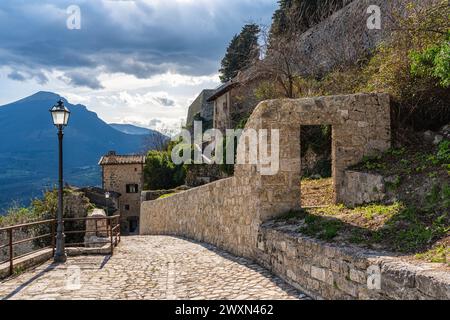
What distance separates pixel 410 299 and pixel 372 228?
2.10 metres

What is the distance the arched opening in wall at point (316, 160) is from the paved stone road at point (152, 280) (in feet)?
11.1

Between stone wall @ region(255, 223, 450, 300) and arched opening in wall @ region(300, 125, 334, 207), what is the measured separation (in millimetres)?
3743

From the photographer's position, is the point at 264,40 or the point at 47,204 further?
the point at 47,204

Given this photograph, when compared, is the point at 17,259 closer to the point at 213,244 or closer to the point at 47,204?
the point at 213,244

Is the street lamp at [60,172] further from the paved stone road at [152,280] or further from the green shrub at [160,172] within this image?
the green shrub at [160,172]

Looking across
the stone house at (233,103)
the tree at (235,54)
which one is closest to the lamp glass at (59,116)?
the stone house at (233,103)

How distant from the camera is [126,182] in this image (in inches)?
1845

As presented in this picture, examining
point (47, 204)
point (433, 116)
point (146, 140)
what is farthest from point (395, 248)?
point (146, 140)

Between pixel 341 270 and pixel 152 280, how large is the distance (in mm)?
3815

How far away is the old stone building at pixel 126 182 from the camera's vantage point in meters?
46.4

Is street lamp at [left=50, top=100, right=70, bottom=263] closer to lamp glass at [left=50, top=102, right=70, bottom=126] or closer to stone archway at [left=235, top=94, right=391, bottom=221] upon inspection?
lamp glass at [left=50, top=102, right=70, bottom=126]

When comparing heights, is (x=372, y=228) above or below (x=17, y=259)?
above

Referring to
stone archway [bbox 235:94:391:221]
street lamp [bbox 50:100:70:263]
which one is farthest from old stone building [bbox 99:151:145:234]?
stone archway [bbox 235:94:391:221]

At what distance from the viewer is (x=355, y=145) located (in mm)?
8789
